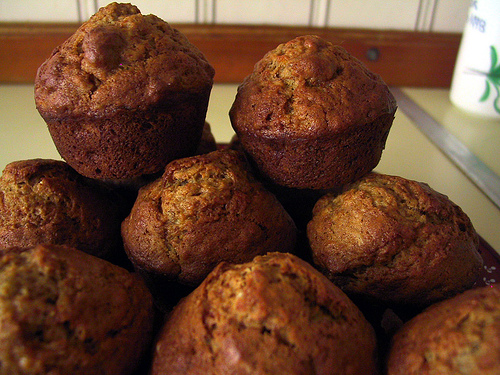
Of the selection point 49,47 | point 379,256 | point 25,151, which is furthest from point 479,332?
point 49,47

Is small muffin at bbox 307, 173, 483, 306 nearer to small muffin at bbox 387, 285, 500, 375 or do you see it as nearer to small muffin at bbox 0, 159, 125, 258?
small muffin at bbox 387, 285, 500, 375

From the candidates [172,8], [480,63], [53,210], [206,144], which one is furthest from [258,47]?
[53,210]

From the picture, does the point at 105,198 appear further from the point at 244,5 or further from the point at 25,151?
the point at 244,5

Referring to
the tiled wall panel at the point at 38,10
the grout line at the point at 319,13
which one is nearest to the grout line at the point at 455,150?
the grout line at the point at 319,13

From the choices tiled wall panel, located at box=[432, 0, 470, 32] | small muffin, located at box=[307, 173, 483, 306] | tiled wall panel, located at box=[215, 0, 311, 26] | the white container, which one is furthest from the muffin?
tiled wall panel, located at box=[432, 0, 470, 32]

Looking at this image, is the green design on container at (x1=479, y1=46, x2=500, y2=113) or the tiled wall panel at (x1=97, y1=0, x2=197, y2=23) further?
the tiled wall panel at (x1=97, y1=0, x2=197, y2=23)

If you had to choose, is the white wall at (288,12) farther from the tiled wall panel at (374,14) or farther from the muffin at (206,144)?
the muffin at (206,144)
